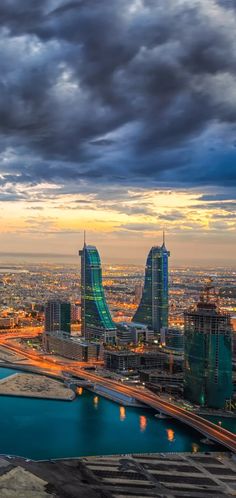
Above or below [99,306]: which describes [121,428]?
below

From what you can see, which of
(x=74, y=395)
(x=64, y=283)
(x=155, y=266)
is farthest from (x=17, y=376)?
(x=64, y=283)

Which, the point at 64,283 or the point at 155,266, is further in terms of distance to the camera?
the point at 64,283

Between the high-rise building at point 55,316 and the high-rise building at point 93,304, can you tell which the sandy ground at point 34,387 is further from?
the high-rise building at point 55,316

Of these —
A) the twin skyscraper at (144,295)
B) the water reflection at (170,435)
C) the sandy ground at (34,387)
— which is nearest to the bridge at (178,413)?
the water reflection at (170,435)

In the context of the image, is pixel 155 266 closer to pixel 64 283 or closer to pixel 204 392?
pixel 204 392

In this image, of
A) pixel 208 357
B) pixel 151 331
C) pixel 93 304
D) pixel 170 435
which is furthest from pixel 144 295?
pixel 170 435

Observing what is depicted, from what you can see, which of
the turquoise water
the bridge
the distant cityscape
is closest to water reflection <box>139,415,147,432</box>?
the turquoise water
